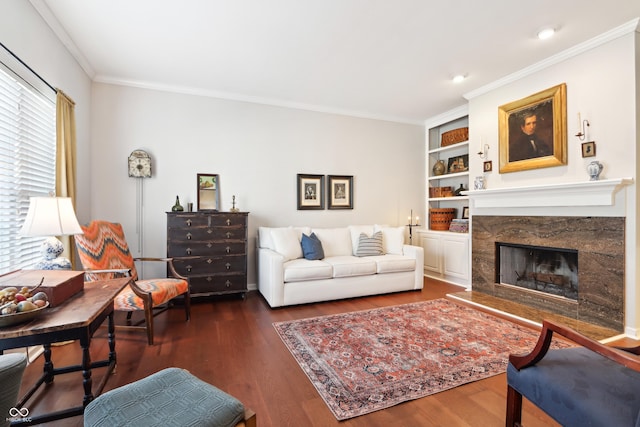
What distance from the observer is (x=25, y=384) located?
76.6 inches

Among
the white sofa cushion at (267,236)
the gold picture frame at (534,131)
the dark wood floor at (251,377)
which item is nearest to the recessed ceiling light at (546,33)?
the gold picture frame at (534,131)

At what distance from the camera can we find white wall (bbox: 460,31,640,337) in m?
2.73

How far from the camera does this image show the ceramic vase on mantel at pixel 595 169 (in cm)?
292

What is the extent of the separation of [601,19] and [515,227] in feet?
7.14

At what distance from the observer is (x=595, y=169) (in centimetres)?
293

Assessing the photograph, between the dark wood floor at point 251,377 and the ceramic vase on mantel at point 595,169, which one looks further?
the ceramic vase on mantel at point 595,169

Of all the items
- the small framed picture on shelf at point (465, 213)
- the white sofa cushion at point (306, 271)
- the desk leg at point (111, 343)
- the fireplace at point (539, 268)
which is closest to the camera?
the desk leg at point (111, 343)

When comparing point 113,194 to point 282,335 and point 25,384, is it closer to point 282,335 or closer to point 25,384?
point 25,384

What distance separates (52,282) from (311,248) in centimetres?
275

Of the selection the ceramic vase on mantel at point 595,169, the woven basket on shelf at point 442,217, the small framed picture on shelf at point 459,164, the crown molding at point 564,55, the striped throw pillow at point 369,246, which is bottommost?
the striped throw pillow at point 369,246

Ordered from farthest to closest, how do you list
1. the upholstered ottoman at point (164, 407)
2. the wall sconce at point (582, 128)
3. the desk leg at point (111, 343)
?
the wall sconce at point (582, 128) < the desk leg at point (111, 343) < the upholstered ottoman at point (164, 407)

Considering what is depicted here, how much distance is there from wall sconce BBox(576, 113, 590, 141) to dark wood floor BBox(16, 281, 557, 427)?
8.64ft

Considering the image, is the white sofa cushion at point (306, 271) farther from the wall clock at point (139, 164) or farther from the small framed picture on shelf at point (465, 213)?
the small framed picture on shelf at point (465, 213)

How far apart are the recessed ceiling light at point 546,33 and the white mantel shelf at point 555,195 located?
1.46m
